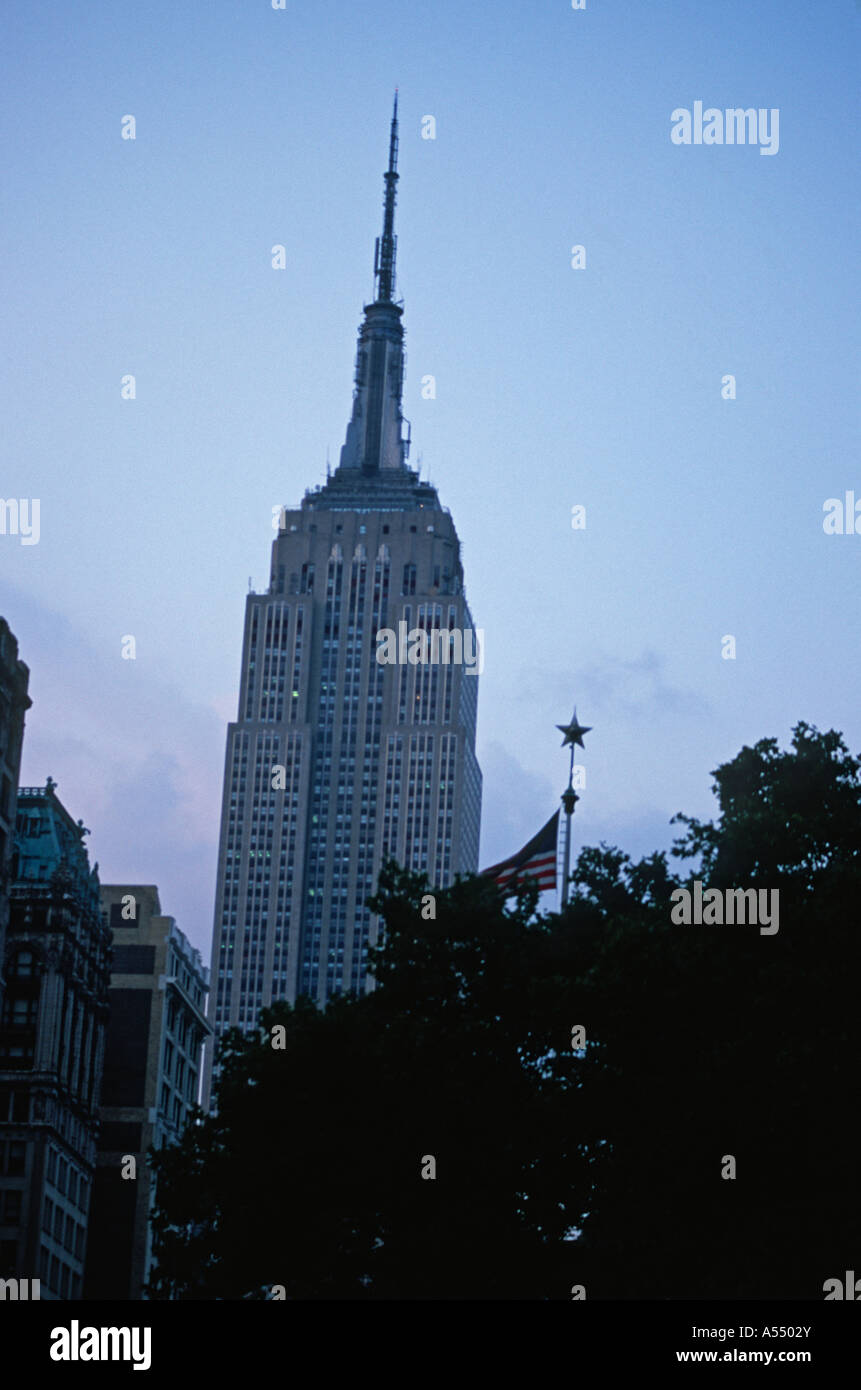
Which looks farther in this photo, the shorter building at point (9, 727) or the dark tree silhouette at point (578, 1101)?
the shorter building at point (9, 727)

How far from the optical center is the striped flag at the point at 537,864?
56656 millimetres

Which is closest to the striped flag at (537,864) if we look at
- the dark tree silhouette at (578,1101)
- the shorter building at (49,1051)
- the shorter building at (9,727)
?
the dark tree silhouette at (578,1101)

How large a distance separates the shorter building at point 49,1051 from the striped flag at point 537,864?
53.3 m

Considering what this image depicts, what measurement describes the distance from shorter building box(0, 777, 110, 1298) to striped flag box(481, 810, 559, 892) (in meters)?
53.3

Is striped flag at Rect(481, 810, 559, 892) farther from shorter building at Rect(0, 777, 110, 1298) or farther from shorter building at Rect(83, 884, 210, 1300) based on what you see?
shorter building at Rect(83, 884, 210, 1300)

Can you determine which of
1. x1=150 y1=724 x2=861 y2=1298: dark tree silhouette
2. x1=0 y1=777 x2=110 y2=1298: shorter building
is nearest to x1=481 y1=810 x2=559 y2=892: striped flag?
x1=150 y1=724 x2=861 y2=1298: dark tree silhouette

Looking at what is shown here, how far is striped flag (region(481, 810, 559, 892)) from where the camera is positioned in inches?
2231

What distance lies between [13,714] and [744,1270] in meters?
46.7

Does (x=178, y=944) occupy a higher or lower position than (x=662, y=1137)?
higher

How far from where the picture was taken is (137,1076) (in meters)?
137

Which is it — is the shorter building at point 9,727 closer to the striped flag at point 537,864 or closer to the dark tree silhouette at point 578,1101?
the dark tree silhouette at point 578,1101
